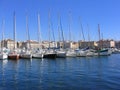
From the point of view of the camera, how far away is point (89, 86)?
66.0 feet

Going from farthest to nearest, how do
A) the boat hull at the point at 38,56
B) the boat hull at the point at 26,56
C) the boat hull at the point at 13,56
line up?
the boat hull at the point at 38,56
the boat hull at the point at 26,56
the boat hull at the point at 13,56

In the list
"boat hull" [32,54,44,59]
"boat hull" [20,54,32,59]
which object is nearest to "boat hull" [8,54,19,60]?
"boat hull" [20,54,32,59]

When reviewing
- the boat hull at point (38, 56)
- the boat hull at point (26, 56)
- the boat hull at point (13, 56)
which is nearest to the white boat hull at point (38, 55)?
the boat hull at point (38, 56)

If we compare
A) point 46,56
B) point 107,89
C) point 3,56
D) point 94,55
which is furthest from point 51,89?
point 94,55

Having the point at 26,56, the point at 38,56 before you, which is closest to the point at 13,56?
the point at 26,56

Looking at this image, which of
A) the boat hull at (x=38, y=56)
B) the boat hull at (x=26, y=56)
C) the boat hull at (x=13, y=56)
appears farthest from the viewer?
the boat hull at (x=38, y=56)

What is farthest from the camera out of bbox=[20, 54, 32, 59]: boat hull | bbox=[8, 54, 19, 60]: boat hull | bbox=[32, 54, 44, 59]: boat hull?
bbox=[32, 54, 44, 59]: boat hull

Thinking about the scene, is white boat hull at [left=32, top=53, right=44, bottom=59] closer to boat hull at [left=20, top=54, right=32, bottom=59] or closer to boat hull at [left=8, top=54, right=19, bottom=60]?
boat hull at [left=20, top=54, right=32, bottom=59]

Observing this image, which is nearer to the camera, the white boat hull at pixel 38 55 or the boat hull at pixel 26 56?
the boat hull at pixel 26 56

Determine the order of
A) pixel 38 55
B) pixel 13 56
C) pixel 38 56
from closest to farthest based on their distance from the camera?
1. pixel 13 56
2. pixel 38 56
3. pixel 38 55

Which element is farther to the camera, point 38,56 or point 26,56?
point 38,56

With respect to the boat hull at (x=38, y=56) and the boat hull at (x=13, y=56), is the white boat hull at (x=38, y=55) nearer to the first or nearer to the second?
the boat hull at (x=38, y=56)

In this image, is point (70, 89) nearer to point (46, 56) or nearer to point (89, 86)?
point (89, 86)

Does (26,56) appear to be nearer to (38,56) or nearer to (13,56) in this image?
(38,56)
